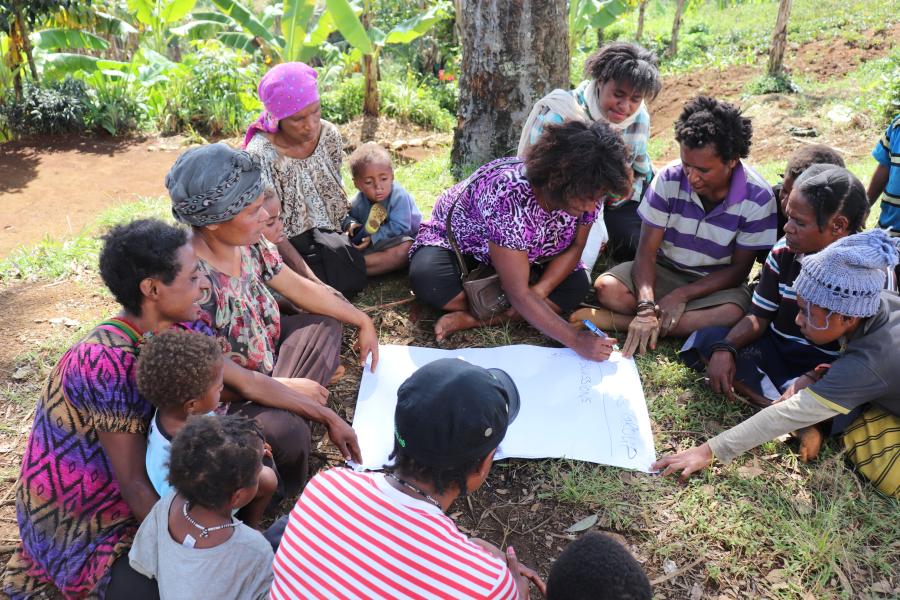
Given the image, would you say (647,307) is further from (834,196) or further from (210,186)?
(210,186)

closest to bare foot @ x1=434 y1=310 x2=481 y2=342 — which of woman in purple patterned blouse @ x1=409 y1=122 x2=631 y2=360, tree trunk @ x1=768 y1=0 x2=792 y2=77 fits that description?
woman in purple patterned blouse @ x1=409 y1=122 x2=631 y2=360

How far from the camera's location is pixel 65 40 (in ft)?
30.9

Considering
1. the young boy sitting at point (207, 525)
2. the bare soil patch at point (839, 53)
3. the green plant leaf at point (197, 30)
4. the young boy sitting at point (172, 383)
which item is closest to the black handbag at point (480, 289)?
the young boy sitting at point (172, 383)

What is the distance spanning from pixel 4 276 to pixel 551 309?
129 inches

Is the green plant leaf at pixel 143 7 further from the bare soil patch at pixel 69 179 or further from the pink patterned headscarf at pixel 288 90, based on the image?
the pink patterned headscarf at pixel 288 90

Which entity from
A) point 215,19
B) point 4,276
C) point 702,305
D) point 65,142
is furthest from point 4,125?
point 702,305

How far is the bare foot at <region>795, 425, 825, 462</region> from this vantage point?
251 centimetres

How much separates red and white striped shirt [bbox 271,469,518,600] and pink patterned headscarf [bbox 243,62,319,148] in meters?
2.28

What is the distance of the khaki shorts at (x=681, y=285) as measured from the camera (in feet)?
10.5

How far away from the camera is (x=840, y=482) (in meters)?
2.42

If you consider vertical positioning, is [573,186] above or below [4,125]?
above

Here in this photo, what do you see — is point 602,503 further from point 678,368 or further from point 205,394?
point 205,394

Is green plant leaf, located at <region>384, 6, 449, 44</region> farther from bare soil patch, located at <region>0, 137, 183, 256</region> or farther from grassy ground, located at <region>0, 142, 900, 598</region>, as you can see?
grassy ground, located at <region>0, 142, 900, 598</region>

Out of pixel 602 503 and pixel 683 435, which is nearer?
pixel 602 503
